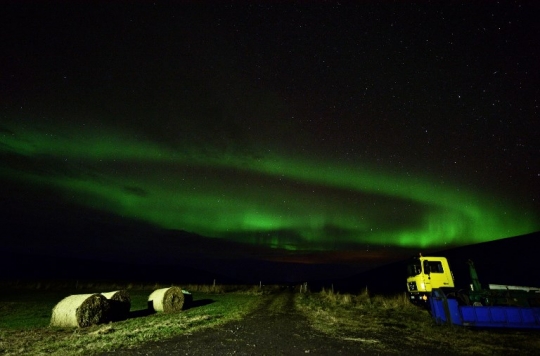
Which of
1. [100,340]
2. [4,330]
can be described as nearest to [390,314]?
[100,340]

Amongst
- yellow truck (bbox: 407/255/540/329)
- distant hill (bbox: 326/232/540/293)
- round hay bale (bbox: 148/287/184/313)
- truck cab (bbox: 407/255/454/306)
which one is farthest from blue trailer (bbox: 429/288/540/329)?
distant hill (bbox: 326/232/540/293)

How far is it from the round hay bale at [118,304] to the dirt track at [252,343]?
6.43 metres

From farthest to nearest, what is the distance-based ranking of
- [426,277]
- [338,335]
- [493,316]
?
1. [426,277]
2. [493,316]
3. [338,335]

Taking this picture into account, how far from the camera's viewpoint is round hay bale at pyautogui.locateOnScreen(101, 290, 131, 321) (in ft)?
54.3

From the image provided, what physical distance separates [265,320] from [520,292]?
1394cm

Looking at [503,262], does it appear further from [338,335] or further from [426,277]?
[338,335]

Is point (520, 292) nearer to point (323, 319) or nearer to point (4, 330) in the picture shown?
point (323, 319)

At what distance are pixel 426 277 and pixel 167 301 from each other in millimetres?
18008

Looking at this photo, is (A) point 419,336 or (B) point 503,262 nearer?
(A) point 419,336

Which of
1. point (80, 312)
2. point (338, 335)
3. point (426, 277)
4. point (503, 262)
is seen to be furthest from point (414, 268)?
point (503, 262)

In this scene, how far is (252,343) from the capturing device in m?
11.3

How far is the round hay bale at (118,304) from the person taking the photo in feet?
54.3

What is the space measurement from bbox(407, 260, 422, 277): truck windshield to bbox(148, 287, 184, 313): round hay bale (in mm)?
16943

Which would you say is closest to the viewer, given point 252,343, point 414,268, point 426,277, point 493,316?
point 252,343
